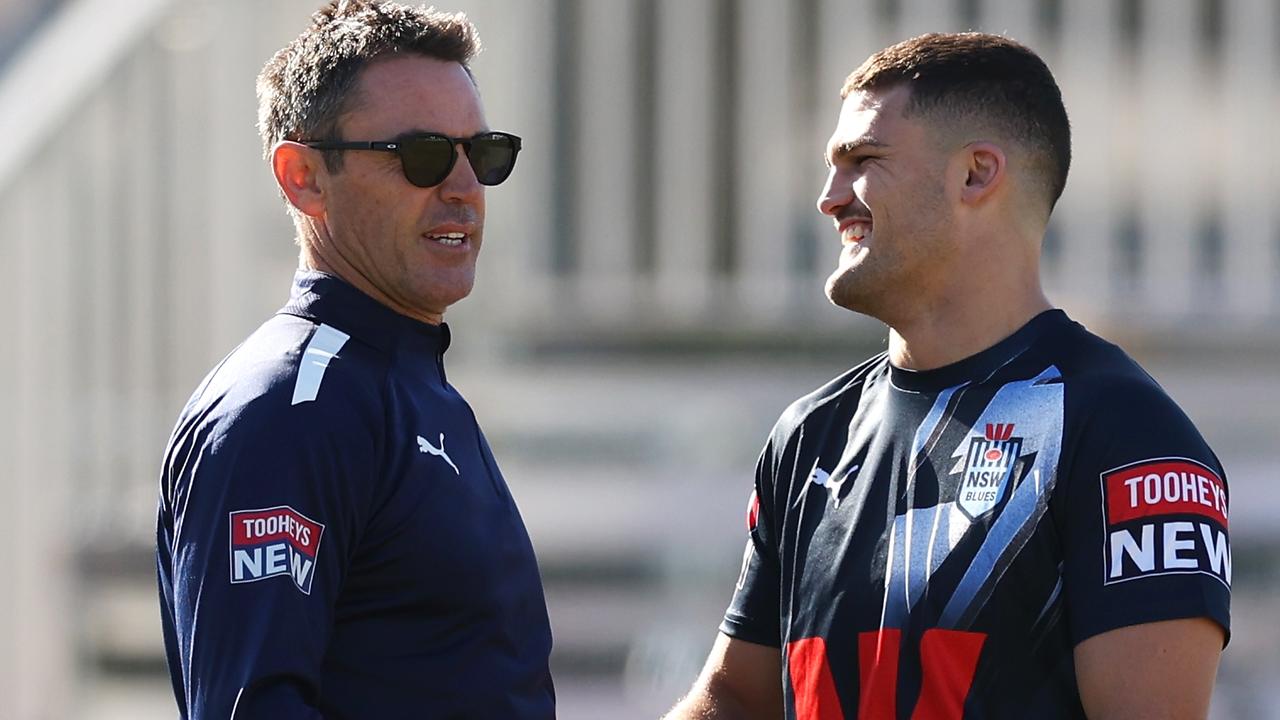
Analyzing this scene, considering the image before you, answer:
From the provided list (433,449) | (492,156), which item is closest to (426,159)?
(492,156)

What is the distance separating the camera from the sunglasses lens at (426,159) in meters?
2.24

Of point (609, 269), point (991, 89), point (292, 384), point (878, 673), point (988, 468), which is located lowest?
point (878, 673)

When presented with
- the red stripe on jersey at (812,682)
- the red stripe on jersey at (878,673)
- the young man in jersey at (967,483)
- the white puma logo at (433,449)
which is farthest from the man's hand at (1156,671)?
the white puma logo at (433,449)

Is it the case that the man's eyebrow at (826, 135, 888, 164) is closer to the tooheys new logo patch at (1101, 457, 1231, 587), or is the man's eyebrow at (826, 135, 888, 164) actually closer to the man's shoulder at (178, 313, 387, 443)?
the tooheys new logo patch at (1101, 457, 1231, 587)

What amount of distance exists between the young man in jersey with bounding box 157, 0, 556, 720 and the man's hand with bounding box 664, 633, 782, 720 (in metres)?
0.42

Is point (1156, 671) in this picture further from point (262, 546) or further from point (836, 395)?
point (262, 546)

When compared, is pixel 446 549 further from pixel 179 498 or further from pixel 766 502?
pixel 766 502

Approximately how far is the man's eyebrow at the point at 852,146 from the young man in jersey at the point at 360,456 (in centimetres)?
48

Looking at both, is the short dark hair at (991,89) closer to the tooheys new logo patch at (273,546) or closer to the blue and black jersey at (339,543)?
the blue and black jersey at (339,543)

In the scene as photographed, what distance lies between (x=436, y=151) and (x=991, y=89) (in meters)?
0.82

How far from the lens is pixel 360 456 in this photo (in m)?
2.00

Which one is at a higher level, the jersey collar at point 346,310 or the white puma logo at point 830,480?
the jersey collar at point 346,310

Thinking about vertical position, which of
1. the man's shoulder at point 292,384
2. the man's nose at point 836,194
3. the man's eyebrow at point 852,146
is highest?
the man's eyebrow at point 852,146

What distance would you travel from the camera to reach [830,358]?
8914 mm
